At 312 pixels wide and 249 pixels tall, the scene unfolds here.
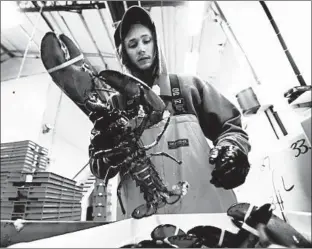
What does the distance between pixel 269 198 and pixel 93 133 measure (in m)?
0.52

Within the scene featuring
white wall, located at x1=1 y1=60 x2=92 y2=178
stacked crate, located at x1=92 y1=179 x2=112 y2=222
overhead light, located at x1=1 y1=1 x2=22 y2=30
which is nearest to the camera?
white wall, located at x1=1 y1=60 x2=92 y2=178

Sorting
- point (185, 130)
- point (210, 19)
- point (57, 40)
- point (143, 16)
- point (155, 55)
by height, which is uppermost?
point (210, 19)

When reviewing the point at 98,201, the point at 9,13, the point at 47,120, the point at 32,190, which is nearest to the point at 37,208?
the point at 32,190

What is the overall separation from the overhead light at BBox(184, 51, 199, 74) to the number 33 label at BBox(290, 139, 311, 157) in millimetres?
1280

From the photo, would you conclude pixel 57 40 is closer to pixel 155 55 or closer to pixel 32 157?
pixel 155 55

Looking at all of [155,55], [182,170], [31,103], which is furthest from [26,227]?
[31,103]

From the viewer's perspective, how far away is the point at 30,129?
1.88 m

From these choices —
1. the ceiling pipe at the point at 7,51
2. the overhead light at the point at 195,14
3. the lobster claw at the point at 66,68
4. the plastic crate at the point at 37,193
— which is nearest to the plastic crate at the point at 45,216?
the plastic crate at the point at 37,193

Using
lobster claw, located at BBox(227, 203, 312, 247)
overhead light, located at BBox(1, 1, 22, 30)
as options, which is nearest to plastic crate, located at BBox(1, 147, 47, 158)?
overhead light, located at BBox(1, 1, 22, 30)

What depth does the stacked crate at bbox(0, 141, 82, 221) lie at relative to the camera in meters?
1.32

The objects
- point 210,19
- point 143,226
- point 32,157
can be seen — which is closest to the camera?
point 143,226

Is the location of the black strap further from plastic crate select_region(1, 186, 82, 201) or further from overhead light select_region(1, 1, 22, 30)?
overhead light select_region(1, 1, 22, 30)

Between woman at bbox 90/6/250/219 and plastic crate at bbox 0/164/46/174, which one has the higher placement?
plastic crate at bbox 0/164/46/174

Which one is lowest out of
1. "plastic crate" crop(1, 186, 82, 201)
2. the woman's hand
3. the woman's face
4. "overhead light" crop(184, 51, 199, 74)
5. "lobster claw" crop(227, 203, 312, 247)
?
"lobster claw" crop(227, 203, 312, 247)
